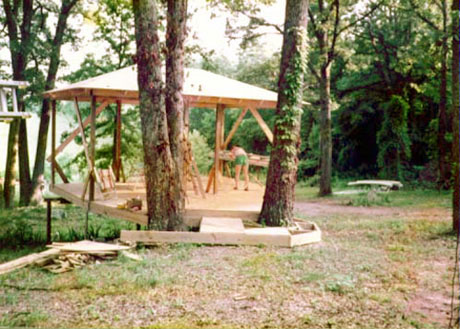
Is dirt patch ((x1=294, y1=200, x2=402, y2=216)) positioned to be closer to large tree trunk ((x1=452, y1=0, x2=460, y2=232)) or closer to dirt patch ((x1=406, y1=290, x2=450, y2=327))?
large tree trunk ((x1=452, y1=0, x2=460, y2=232))

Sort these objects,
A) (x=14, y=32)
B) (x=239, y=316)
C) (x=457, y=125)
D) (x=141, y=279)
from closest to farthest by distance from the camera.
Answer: (x=239, y=316), (x=141, y=279), (x=457, y=125), (x=14, y=32)

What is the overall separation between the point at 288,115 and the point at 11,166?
12846 millimetres

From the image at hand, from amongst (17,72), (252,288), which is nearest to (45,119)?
(17,72)

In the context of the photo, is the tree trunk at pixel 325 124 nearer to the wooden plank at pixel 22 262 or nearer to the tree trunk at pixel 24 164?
the tree trunk at pixel 24 164

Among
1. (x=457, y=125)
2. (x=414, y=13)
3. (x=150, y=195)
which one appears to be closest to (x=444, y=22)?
(x=414, y=13)

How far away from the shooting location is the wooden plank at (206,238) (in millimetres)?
8961

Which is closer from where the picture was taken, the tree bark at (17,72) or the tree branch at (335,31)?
the tree bark at (17,72)

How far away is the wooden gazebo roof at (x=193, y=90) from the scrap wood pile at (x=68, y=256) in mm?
4320

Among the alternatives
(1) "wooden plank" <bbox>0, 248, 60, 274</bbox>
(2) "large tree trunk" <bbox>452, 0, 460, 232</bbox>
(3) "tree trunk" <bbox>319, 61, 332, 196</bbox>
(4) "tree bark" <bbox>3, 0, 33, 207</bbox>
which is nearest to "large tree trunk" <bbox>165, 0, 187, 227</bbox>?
(1) "wooden plank" <bbox>0, 248, 60, 274</bbox>

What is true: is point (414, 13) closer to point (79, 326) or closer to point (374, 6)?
point (374, 6)

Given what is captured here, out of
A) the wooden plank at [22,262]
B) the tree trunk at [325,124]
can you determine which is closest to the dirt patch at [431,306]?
the wooden plank at [22,262]

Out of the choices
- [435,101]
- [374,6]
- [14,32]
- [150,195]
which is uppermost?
[374,6]

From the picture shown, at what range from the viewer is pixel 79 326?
5.09 metres

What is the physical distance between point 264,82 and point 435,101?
28.4 feet
